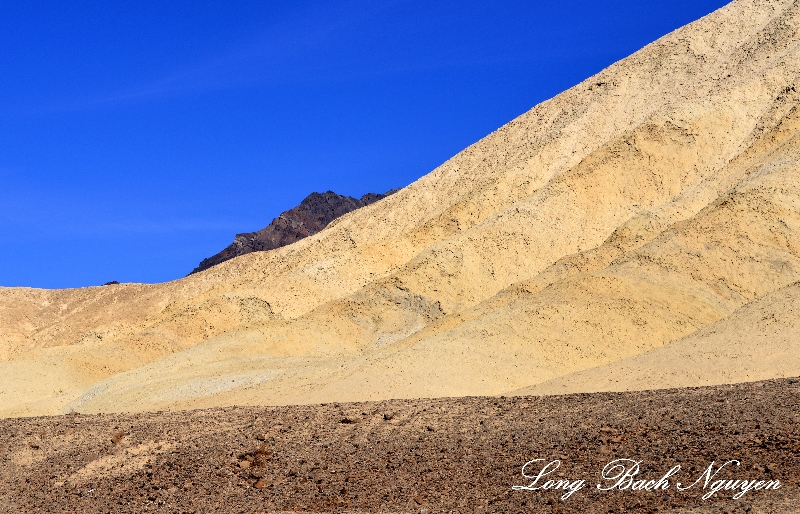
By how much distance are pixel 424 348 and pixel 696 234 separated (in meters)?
9.10

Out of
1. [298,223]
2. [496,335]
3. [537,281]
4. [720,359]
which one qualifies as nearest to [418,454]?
[720,359]

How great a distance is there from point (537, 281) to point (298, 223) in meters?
73.9

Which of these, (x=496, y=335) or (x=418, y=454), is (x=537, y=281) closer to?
(x=496, y=335)

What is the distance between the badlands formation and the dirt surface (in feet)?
18.7

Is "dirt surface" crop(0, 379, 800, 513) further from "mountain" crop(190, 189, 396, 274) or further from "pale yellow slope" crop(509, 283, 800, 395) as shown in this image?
"mountain" crop(190, 189, 396, 274)

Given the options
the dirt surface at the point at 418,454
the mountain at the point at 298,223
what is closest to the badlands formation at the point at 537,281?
the dirt surface at the point at 418,454

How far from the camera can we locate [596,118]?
1828 inches

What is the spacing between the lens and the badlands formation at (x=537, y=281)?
23062mm

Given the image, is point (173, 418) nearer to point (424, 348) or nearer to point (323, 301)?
point (424, 348)

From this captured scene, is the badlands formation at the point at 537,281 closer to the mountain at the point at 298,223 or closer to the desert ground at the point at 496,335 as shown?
the desert ground at the point at 496,335

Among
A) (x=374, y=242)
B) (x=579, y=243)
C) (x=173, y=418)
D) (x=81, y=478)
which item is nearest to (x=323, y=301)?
(x=374, y=242)

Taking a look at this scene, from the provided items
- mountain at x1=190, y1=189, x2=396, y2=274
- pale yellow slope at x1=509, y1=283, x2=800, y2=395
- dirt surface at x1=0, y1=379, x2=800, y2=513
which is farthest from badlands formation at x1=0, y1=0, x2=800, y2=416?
mountain at x1=190, y1=189, x2=396, y2=274

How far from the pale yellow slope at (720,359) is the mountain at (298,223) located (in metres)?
78.7

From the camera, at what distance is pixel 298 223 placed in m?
102
